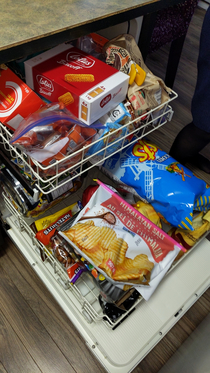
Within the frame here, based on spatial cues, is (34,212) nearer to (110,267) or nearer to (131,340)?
(110,267)

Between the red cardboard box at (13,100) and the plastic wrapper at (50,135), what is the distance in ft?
0.10

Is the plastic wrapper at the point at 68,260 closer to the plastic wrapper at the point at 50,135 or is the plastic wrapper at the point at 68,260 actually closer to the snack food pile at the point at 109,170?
the snack food pile at the point at 109,170

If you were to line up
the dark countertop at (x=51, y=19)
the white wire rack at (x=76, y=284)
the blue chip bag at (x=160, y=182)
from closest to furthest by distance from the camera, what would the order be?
the dark countertop at (x=51, y=19) < the white wire rack at (x=76, y=284) < the blue chip bag at (x=160, y=182)

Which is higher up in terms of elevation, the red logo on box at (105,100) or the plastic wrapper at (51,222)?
the red logo on box at (105,100)

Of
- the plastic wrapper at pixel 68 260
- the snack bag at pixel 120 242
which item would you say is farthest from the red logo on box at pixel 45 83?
the plastic wrapper at pixel 68 260

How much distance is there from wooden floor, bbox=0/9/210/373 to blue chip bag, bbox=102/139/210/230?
45cm

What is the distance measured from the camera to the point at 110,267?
2.40 feet

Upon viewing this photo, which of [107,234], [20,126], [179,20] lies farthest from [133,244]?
[179,20]

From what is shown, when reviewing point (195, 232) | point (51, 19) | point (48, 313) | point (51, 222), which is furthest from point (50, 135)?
point (48, 313)

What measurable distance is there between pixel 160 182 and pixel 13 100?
0.51 metres

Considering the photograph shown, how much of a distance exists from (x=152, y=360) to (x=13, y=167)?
32.1 inches

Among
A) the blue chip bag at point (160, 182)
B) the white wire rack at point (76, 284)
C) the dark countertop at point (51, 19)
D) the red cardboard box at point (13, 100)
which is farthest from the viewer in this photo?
the blue chip bag at point (160, 182)

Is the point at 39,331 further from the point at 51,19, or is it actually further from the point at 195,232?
the point at 51,19

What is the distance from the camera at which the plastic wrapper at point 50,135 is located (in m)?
0.62
